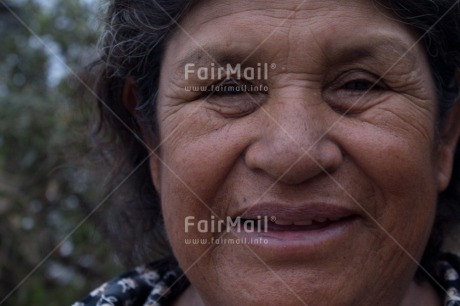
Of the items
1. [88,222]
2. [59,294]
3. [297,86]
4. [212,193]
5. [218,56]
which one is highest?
[218,56]

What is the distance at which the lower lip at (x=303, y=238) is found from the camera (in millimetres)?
1744

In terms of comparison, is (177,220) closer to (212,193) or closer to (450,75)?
(212,193)

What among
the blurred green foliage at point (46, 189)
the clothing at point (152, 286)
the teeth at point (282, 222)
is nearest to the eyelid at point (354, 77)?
the teeth at point (282, 222)

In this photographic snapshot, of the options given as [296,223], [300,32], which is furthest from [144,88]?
[296,223]

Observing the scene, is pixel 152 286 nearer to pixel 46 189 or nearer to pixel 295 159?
pixel 295 159

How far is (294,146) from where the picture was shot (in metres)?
1.68

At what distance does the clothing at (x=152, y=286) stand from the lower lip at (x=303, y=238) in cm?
61

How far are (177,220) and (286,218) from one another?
36 cm

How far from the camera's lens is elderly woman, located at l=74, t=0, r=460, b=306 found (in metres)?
1.74

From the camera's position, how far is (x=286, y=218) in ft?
5.77

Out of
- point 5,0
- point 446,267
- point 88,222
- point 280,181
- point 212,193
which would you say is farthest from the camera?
point 5,0

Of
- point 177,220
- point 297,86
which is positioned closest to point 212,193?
point 177,220

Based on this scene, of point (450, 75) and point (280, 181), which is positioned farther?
point (450, 75)

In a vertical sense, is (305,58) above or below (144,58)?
below
